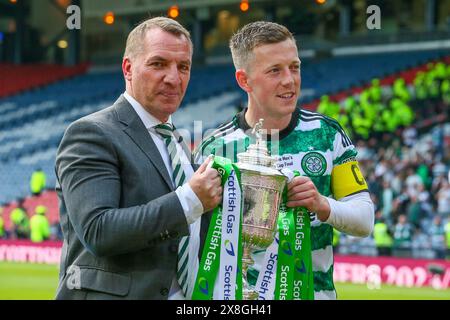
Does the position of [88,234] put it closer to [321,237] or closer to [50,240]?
[321,237]

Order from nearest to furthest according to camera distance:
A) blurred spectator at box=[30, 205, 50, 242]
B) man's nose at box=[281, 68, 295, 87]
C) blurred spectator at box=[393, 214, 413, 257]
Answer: man's nose at box=[281, 68, 295, 87] → blurred spectator at box=[393, 214, 413, 257] → blurred spectator at box=[30, 205, 50, 242]

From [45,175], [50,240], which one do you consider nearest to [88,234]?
[50,240]

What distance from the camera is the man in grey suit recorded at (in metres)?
2.72

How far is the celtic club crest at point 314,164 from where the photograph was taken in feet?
11.9

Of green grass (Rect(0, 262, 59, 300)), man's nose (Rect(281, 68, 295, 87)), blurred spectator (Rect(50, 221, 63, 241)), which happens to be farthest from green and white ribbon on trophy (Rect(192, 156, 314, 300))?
blurred spectator (Rect(50, 221, 63, 241))

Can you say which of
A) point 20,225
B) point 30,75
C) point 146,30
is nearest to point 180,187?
point 146,30

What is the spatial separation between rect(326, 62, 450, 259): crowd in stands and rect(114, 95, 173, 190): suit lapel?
11.9m

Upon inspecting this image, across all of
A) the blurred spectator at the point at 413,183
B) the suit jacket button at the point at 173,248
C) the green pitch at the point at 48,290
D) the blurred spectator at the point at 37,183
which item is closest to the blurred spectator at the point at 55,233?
the blurred spectator at the point at 37,183

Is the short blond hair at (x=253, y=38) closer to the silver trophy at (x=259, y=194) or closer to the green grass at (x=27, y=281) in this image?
the silver trophy at (x=259, y=194)

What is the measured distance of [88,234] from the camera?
2.71 meters

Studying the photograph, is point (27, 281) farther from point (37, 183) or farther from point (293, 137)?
point (293, 137)

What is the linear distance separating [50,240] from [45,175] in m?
4.11

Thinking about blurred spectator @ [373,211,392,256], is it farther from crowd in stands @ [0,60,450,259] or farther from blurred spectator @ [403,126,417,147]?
blurred spectator @ [403,126,417,147]

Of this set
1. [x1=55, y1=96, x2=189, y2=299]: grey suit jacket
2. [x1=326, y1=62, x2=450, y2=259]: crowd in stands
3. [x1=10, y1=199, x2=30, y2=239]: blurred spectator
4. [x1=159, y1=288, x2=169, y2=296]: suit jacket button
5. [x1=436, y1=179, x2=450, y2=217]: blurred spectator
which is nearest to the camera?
[x1=55, y1=96, x2=189, y2=299]: grey suit jacket
